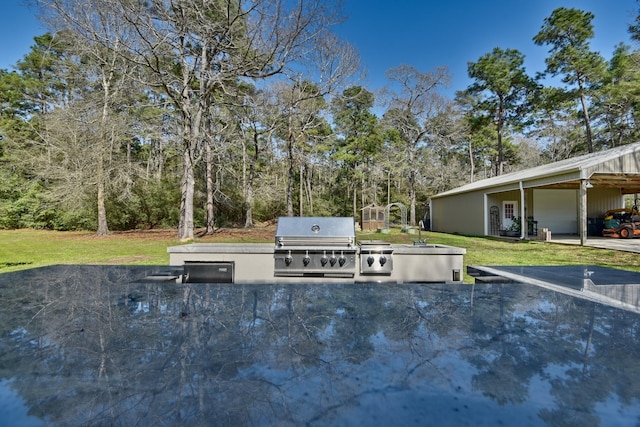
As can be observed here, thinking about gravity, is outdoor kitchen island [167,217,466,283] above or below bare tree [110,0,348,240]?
below

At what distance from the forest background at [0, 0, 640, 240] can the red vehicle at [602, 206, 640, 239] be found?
5.74m

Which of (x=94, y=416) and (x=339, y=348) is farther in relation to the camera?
(x=339, y=348)

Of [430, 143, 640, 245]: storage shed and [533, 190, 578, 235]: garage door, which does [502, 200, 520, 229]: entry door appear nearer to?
[430, 143, 640, 245]: storage shed

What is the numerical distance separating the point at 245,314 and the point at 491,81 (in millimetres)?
24099

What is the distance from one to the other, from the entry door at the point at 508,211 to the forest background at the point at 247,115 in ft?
22.6

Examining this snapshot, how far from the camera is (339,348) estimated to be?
0.85 metres

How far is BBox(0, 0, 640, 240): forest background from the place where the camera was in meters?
9.37

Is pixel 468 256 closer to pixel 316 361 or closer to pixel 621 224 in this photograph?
pixel 316 361

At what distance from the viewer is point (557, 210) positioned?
14305 millimetres

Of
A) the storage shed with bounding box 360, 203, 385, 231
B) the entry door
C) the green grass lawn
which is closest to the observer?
the green grass lawn

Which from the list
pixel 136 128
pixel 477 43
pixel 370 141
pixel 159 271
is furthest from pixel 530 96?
pixel 159 271

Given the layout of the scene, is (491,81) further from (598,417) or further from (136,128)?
(598,417)

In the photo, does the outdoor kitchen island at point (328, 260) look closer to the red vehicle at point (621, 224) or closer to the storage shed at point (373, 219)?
the red vehicle at point (621, 224)

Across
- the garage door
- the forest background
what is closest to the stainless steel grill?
the forest background
